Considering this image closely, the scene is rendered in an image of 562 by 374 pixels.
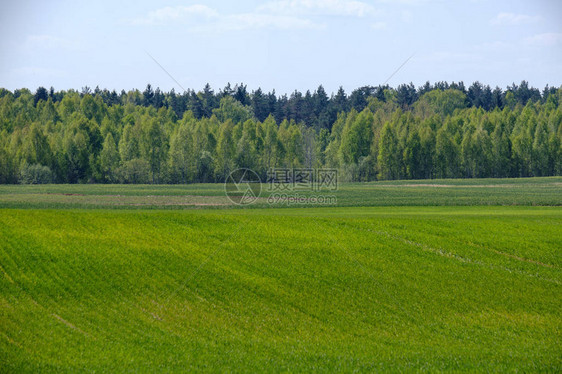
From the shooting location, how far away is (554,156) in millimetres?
134250

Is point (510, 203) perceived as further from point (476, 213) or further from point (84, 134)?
point (84, 134)

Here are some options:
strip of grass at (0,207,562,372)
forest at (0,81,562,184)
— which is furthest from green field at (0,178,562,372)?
forest at (0,81,562,184)

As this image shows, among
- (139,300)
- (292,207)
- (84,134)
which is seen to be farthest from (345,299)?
(84,134)

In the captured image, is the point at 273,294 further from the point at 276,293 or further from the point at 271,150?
the point at 271,150

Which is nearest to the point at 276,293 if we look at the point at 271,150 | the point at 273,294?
the point at 273,294

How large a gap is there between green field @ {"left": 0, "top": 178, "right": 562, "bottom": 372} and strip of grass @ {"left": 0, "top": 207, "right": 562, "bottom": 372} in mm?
88

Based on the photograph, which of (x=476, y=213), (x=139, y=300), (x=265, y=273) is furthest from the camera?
(x=476, y=213)

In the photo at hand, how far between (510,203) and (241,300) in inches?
1615

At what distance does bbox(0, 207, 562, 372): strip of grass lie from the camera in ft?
62.4

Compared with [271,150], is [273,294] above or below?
below

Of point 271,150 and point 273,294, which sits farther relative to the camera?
point 271,150

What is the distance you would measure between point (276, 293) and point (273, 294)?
18 centimetres

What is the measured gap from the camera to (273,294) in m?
26.0

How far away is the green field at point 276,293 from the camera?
1900 centimetres
